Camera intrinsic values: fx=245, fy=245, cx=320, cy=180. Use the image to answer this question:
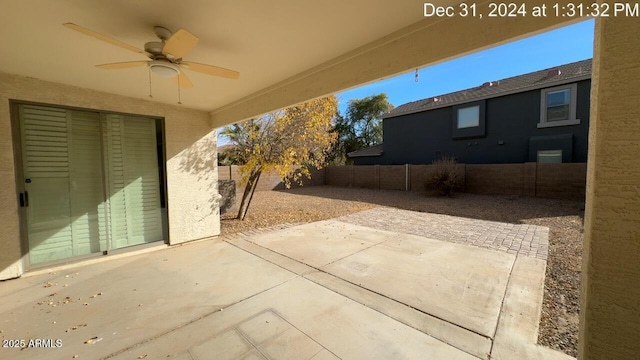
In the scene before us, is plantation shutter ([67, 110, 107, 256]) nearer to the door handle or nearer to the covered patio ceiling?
the door handle

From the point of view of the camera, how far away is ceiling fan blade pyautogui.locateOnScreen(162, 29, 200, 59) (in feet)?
6.39

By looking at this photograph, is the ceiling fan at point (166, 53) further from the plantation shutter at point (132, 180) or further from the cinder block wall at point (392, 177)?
the cinder block wall at point (392, 177)

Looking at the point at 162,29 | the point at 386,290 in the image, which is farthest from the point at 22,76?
the point at 386,290

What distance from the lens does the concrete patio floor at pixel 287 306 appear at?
207 centimetres

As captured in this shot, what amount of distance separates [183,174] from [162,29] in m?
3.26

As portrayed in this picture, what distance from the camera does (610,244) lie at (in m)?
1.00

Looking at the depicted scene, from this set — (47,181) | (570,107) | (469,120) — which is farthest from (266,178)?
(570,107)

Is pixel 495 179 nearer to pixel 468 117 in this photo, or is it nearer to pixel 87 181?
pixel 468 117

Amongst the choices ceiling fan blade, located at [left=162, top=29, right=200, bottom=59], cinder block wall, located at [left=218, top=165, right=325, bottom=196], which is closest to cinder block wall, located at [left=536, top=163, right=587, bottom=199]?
cinder block wall, located at [left=218, top=165, right=325, bottom=196]

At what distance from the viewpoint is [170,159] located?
15.6 feet

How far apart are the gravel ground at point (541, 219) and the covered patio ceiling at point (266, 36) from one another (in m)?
2.62

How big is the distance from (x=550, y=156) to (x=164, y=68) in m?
14.3

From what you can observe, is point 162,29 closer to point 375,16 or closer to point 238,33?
point 238,33

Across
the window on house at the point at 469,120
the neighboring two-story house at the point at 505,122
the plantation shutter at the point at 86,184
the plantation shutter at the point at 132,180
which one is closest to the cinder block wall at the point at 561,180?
the neighboring two-story house at the point at 505,122
